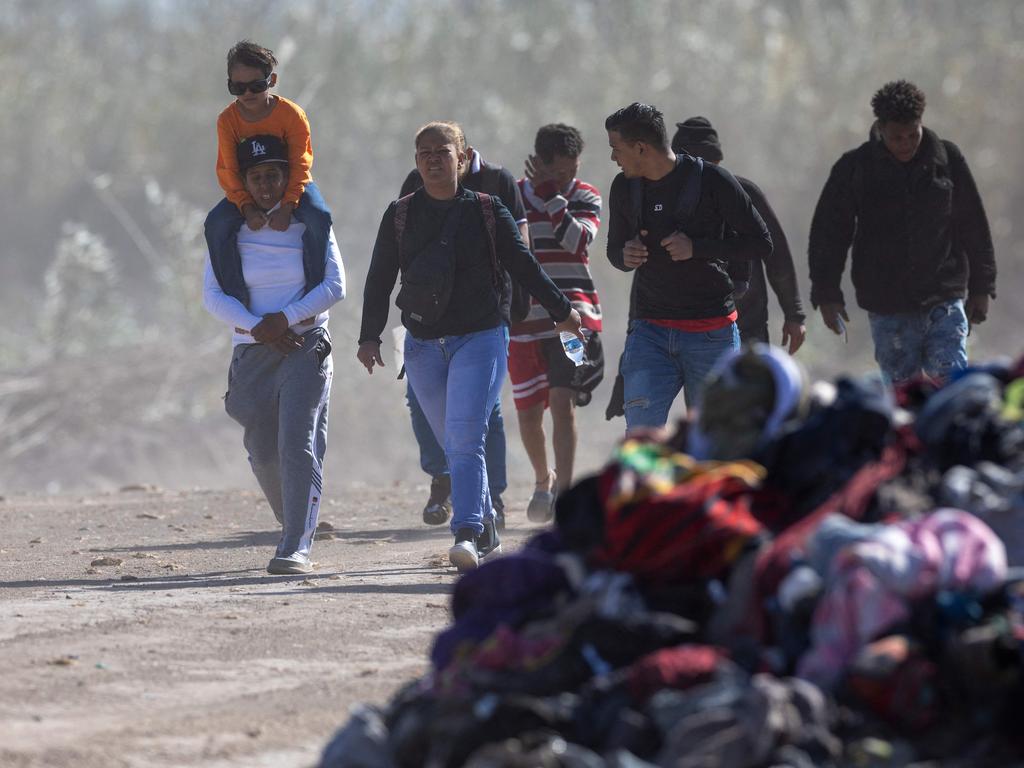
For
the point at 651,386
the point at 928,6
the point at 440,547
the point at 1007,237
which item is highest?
the point at 928,6

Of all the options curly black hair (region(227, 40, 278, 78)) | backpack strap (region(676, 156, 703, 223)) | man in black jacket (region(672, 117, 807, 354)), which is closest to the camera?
backpack strap (region(676, 156, 703, 223))

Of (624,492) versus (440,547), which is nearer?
(624,492)

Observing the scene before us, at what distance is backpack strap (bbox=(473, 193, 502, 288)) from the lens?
8.17 metres

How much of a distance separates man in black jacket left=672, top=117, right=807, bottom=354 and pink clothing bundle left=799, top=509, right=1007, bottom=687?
4822mm

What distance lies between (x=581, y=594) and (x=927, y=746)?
831 mm

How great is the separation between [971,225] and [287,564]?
3641mm

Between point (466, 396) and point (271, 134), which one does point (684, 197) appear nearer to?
point (466, 396)

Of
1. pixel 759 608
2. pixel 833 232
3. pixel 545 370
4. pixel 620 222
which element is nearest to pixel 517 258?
pixel 620 222

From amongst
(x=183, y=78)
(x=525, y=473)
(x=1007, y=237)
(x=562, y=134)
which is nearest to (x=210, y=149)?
(x=183, y=78)

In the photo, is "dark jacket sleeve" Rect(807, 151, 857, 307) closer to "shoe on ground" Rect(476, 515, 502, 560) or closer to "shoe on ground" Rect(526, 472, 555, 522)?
"shoe on ground" Rect(476, 515, 502, 560)

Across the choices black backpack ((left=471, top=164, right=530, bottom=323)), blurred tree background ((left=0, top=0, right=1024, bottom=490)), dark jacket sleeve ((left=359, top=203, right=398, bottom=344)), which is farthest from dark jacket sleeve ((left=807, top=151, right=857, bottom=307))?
blurred tree background ((left=0, top=0, right=1024, bottom=490))

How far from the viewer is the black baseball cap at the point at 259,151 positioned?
8352 millimetres

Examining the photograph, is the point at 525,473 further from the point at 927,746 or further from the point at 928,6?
the point at 928,6

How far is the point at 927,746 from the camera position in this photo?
370cm
